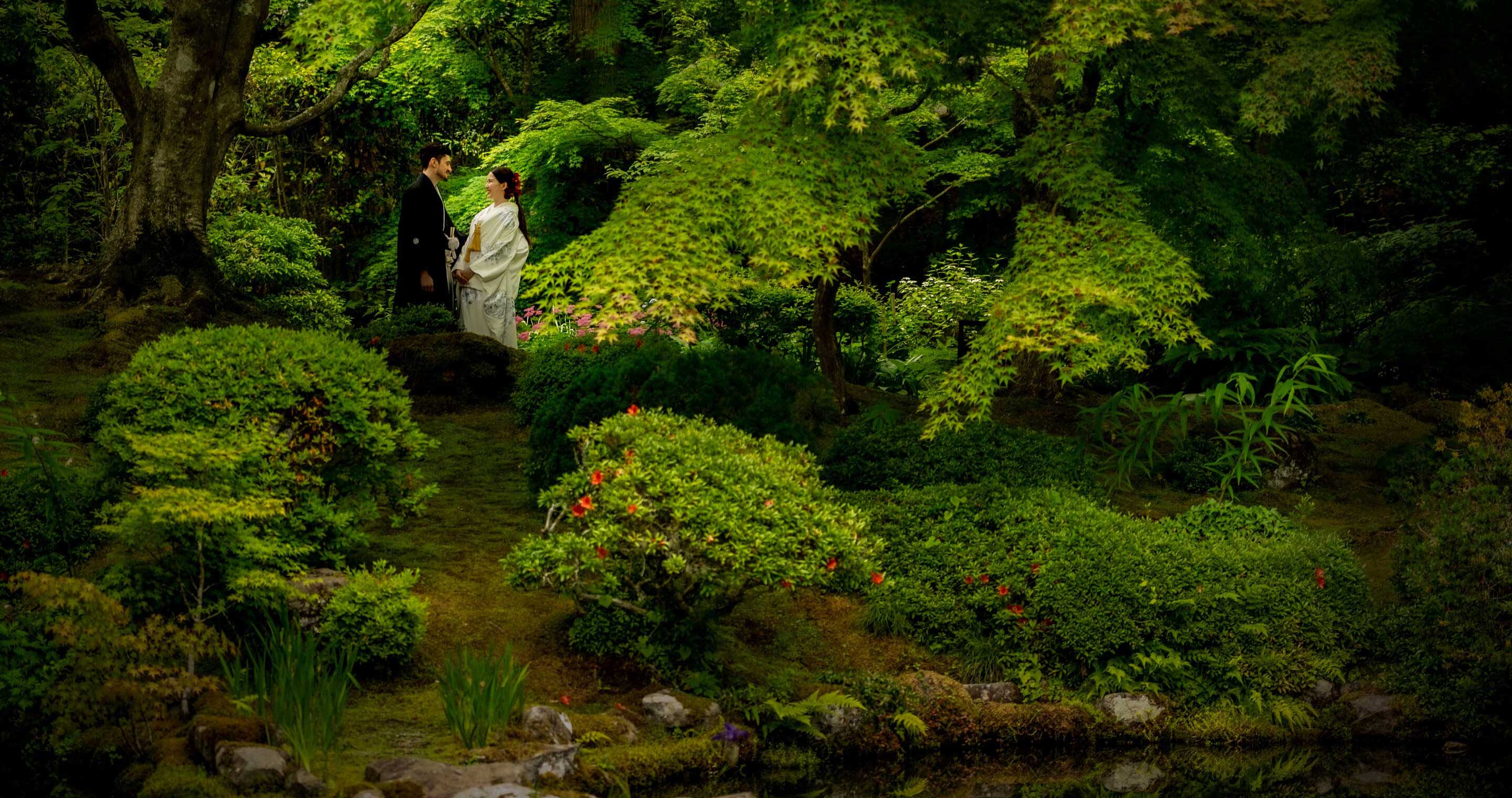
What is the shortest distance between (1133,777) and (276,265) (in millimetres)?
10397

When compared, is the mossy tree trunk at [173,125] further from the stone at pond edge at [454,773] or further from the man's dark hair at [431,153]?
the stone at pond edge at [454,773]

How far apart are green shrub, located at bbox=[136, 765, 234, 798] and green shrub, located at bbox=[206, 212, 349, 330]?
320 inches

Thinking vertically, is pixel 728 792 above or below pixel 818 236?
below

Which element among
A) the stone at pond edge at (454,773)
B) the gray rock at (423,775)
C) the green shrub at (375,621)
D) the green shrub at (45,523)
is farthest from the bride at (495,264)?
the gray rock at (423,775)

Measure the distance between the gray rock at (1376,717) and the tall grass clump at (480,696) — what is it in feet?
16.2

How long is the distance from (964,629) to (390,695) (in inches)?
136

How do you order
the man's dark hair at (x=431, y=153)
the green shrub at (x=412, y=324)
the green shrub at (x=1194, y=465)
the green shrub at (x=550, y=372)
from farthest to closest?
the green shrub at (x=412, y=324), the man's dark hair at (x=431, y=153), the green shrub at (x=1194, y=465), the green shrub at (x=550, y=372)

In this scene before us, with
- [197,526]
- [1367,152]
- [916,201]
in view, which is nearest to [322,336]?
[197,526]

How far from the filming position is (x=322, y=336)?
722 centimetres

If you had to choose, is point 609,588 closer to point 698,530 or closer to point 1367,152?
point 698,530

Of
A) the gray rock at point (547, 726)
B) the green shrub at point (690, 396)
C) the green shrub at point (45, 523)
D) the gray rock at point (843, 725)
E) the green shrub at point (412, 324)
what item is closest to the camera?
the gray rock at point (547, 726)

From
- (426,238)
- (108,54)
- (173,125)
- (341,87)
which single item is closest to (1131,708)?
(426,238)

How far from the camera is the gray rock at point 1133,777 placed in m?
6.69

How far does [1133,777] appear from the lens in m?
6.83
